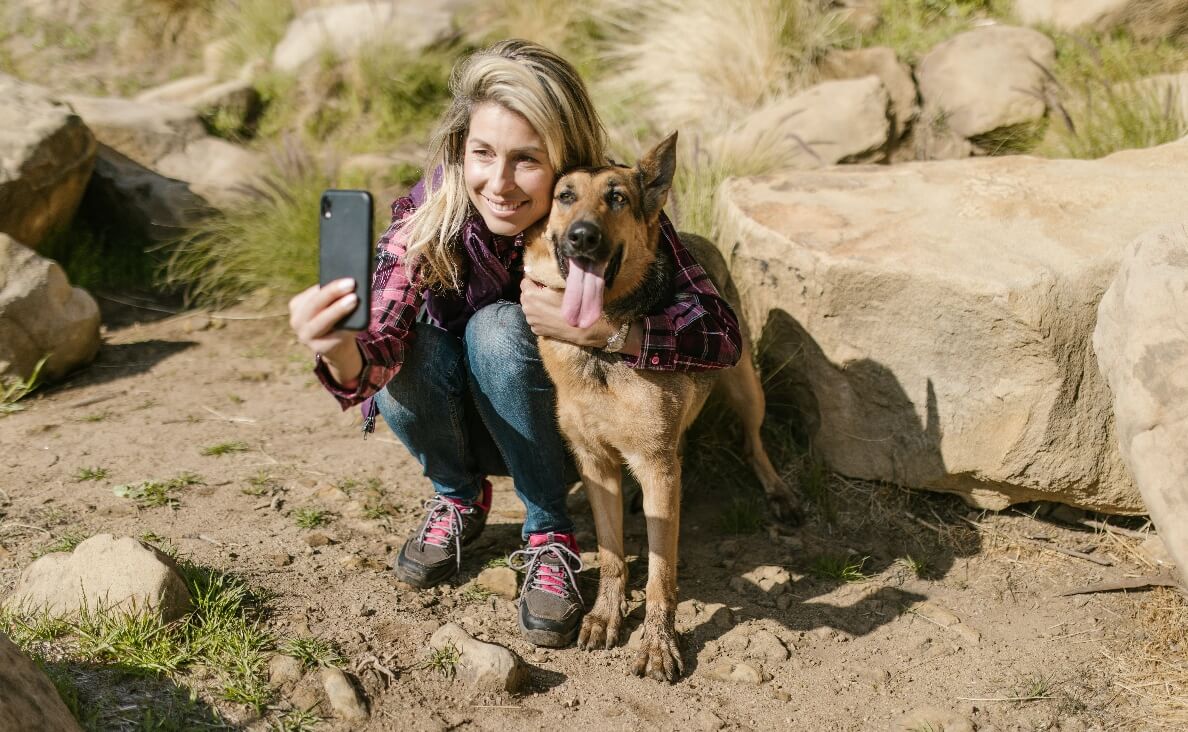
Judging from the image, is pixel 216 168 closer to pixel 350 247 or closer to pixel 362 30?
pixel 362 30

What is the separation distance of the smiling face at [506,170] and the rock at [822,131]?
2816mm

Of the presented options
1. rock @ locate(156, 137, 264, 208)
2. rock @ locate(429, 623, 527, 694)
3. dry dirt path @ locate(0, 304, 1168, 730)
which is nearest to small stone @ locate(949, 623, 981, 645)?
dry dirt path @ locate(0, 304, 1168, 730)

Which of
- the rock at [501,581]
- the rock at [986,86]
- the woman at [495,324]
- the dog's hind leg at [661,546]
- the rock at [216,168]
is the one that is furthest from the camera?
the rock at [216,168]

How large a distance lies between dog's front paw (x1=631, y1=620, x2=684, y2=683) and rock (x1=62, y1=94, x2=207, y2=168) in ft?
18.0

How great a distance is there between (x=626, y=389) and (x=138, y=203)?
15.7ft

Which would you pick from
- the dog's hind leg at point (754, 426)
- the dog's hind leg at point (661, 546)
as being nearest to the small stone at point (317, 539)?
the dog's hind leg at point (661, 546)

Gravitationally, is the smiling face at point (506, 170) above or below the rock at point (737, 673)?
above

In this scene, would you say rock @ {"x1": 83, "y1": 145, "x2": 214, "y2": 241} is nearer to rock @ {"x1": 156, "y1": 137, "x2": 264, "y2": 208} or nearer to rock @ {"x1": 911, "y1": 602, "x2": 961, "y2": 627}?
rock @ {"x1": 156, "y1": 137, "x2": 264, "y2": 208}

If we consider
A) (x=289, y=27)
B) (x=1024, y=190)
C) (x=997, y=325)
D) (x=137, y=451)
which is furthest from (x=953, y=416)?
(x=289, y=27)

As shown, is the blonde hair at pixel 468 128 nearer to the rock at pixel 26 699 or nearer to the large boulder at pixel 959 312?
the large boulder at pixel 959 312

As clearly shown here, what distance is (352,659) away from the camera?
3.00 meters

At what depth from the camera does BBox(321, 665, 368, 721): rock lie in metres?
2.76

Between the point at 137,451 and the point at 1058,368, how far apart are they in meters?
3.86

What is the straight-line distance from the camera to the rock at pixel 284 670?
2846 millimetres
